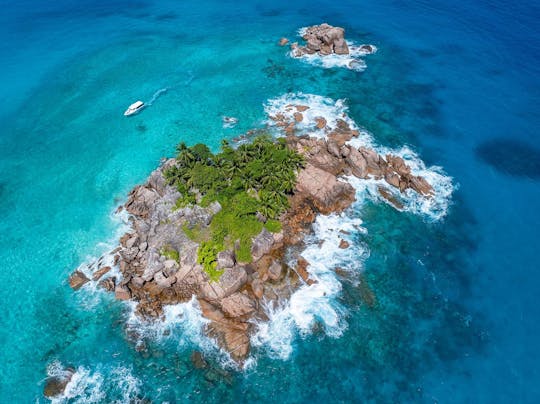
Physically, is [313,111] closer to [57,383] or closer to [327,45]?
[327,45]

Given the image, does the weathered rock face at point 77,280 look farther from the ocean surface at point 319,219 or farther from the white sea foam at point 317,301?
the white sea foam at point 317,301

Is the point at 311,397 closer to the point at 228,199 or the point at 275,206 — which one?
the point at 275,206

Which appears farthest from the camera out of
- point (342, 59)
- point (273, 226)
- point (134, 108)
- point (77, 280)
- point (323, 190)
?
point (342, 59)

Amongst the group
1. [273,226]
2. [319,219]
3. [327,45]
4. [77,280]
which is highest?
[327,45]

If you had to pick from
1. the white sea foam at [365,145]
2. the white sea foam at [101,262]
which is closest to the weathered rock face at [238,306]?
the white sea foam at [101,262]

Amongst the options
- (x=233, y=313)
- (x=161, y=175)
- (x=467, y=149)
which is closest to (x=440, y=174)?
(x=467, y=149)

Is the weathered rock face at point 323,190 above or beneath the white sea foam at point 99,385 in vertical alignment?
above

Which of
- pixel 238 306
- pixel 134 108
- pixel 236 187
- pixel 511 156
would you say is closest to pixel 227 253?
pixel 238 306
